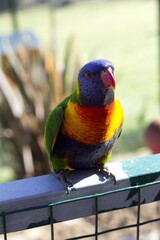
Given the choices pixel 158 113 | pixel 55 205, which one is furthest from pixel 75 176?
pixel 158 113

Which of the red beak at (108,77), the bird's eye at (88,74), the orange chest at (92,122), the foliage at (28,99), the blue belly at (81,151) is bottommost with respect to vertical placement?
the blue belly at (81,151)

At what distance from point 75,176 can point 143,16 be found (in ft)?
18.9

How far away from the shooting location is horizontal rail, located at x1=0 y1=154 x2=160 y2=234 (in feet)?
2.23

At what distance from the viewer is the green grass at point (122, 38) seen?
144 inches

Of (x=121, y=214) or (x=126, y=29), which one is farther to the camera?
(x=126, y=29)

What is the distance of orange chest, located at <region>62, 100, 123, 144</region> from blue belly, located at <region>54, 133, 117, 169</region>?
0.02 metres

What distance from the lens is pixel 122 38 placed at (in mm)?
5680

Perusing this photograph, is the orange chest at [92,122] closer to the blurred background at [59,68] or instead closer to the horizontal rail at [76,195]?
the horizontal rail at [76,195]

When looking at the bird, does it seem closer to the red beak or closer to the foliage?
the red beak

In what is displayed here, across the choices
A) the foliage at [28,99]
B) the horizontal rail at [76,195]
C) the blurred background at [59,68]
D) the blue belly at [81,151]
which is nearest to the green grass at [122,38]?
the blurred background at [59,68]

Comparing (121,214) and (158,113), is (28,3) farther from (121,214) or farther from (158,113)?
(121,214)

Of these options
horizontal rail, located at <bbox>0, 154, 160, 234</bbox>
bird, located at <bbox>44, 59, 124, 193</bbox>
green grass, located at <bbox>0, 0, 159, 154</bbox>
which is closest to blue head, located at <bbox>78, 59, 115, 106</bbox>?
bird, located at <bbox>44, 59, 124, 193</bbox>

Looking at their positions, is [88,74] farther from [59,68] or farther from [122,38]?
[122,38]

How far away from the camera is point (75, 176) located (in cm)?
82
